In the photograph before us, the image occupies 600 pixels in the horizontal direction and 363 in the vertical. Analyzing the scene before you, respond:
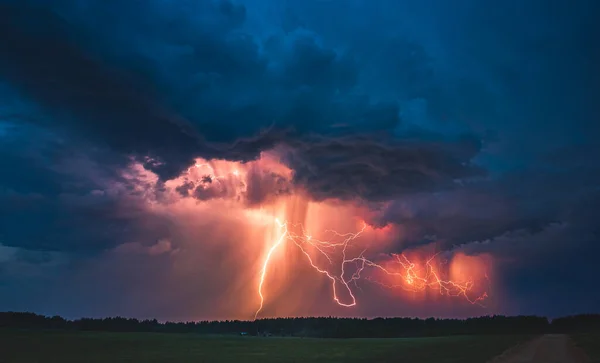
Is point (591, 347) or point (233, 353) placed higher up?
point (233, 353)

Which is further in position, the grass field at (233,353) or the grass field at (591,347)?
the grass field at (233,353)

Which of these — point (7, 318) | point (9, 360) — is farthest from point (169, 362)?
point (7, 318)

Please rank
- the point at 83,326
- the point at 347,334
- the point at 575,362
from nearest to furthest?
the point at 575,362 → the point at 347,334 → the point at 83,326

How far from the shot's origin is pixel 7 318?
645 ft

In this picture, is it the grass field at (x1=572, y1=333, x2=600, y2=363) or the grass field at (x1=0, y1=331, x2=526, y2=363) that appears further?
the grass field at (x1=0, y1=331, x2=526, y2=363)

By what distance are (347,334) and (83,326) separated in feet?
338

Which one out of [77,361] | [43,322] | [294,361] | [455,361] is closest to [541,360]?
[455,361]

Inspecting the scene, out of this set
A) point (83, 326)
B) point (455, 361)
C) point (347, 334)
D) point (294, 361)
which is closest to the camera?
point (455, 361)

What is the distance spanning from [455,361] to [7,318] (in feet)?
657

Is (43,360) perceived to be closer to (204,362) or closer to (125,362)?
(125,362)

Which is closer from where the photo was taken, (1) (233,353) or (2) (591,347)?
(2) (591,347)

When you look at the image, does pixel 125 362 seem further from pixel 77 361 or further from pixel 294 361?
pixel 294 361

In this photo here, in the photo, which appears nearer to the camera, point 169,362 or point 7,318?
point 169,362

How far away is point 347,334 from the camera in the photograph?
177 meters
